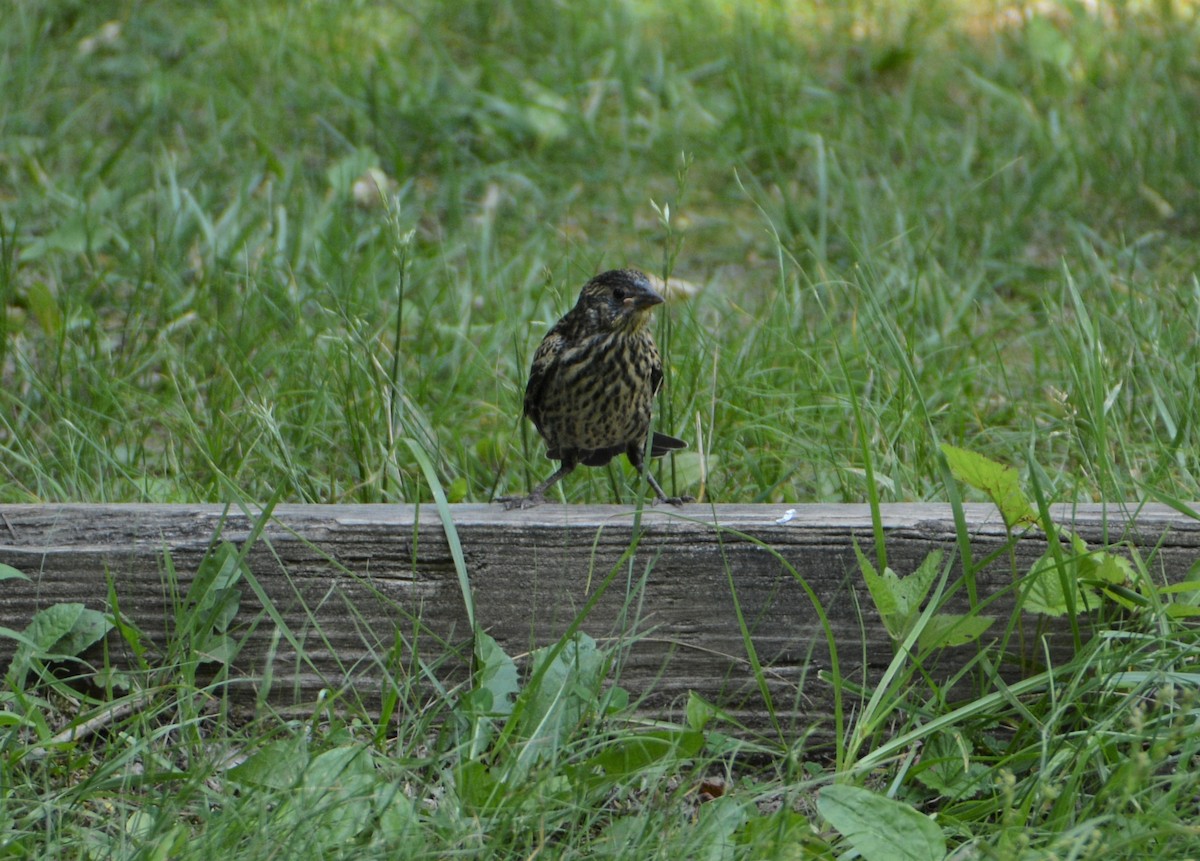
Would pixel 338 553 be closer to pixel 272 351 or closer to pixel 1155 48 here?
pixel 272 351

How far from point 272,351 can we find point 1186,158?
13.2 ft

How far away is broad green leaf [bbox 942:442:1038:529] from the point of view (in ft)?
8.75

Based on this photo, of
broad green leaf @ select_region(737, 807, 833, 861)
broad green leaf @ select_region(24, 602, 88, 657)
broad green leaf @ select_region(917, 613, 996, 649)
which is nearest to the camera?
broad green leaf @ select_region(737, 807, 833, 861)

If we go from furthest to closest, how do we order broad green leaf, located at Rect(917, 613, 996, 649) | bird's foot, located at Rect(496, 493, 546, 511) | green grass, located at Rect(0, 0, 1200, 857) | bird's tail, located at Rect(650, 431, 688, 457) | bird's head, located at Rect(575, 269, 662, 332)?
1. bird's head, located at Rect(575, 269, 662, 332)
2. bird's tail, located at Rect(650, 431, 688, 457)
3. bird's foot, located at Rect(496, 493, 546, 511)
4. broad green leaf, located at Rect(917, 613, 996, 649)
5. green grass, located at Rect(0, 0, 1200, 857)

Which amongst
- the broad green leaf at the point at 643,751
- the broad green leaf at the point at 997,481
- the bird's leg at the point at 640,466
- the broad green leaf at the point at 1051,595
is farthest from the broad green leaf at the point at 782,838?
the bird's leg at the point at 640,466

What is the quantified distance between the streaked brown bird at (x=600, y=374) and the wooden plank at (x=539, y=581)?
80 cm

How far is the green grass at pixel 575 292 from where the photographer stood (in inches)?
95.5

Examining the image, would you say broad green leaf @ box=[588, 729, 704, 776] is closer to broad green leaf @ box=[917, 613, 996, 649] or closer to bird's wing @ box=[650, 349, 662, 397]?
broad green leaf @ box=[917, 613, 996, 649]

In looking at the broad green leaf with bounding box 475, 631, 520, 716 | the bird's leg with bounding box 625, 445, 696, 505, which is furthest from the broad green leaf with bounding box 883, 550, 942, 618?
the bird's leg with bounding box 625, 445, 696, 505

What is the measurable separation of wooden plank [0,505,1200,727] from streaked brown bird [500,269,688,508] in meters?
0.80


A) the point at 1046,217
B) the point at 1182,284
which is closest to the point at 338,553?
the point at 1182,284

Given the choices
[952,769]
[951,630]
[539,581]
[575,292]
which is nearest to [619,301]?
[539,581]

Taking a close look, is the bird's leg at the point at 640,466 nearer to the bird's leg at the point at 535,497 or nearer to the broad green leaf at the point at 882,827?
the bird's leg at the point at 535,497

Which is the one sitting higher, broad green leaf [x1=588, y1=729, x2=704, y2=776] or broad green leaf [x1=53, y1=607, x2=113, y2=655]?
broad green leaf [x1=53, y1=607, x2=113, y2=655]
